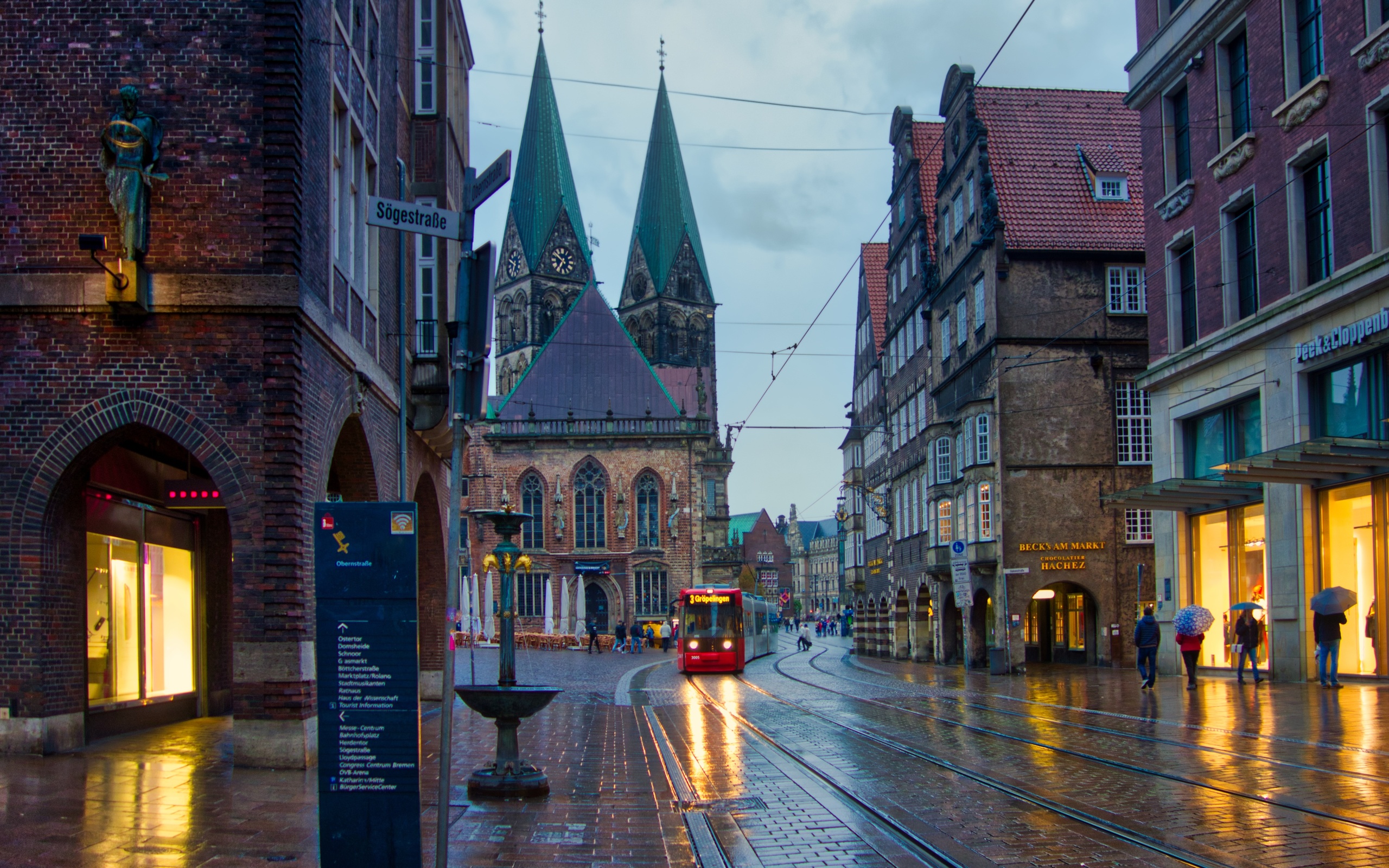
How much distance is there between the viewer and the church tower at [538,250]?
3620 inches

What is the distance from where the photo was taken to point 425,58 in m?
21.4

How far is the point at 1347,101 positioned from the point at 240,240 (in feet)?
52.8

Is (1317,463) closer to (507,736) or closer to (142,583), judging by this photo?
(507,736)

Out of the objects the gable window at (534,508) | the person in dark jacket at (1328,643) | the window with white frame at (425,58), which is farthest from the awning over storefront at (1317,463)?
the gable window at (534,508)

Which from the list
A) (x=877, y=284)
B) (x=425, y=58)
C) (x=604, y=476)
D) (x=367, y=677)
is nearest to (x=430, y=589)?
(x=425, y=58)

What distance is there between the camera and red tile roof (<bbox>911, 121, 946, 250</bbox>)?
41344mm

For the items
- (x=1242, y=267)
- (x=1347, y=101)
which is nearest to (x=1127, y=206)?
(x=1242, y=267)

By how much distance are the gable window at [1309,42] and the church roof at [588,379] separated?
2187 inches

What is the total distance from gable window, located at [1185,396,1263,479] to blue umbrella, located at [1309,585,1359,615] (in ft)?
11.2

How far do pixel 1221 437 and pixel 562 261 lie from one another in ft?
240

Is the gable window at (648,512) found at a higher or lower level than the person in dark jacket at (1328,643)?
higher

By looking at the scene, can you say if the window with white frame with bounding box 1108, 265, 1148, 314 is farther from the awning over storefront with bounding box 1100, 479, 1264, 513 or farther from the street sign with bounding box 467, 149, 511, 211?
the street sign with bounding box 467, 149, 511, 211

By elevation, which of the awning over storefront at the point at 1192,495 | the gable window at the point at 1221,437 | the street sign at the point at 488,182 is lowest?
the awning over storefront at the point at 1192,495

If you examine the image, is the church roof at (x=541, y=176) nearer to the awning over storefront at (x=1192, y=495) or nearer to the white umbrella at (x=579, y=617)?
the white umbrella at (x=579, y=617)
